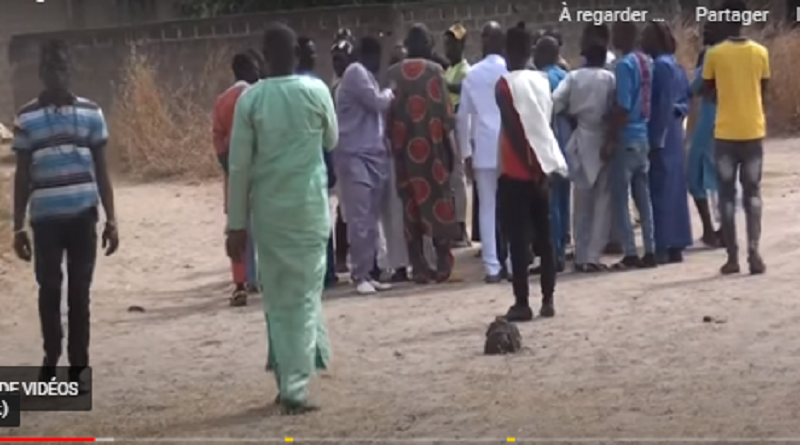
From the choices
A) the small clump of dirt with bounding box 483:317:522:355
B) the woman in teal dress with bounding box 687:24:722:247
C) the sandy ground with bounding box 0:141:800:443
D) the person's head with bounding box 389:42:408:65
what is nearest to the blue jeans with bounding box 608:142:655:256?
the sandy ground with bounding box 0:141:800:443

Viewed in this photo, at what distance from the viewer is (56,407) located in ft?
25.0

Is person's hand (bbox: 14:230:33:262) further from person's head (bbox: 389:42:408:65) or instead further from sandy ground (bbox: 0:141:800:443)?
person's head (bbox: 389:42:408:65)

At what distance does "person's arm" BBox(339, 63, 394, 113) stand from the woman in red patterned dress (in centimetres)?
20

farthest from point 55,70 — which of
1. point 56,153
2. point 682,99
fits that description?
point 682,99

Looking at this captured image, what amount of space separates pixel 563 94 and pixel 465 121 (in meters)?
0.73

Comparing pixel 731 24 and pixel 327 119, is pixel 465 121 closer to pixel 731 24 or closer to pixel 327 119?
pixel 731 24

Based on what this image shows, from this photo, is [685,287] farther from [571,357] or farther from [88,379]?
[88,379]

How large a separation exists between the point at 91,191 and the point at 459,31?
4.85 metres

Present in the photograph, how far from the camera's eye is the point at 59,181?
756 cm

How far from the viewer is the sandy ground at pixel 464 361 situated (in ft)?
22.6

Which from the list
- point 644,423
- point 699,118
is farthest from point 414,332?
point 699,118

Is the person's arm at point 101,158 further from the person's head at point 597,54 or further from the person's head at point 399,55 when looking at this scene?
the person's head at point 597,54

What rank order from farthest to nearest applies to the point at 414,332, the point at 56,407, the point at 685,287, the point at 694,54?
the point at 694,54, the point at 685,287, the point at 414,332, the point at 56,407

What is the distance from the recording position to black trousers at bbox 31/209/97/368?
25.0 feet
